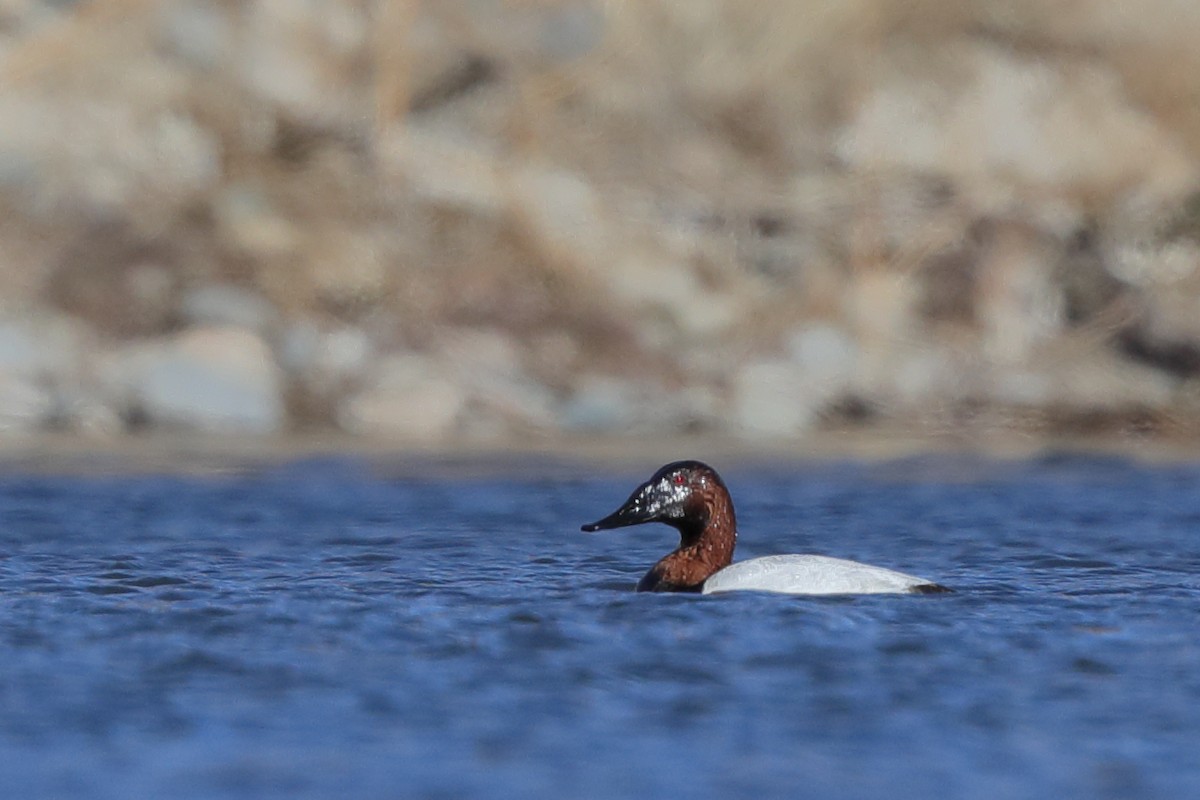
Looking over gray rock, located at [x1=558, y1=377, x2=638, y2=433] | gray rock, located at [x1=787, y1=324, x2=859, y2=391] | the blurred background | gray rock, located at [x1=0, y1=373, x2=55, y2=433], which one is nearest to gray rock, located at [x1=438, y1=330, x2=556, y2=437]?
the blurred background

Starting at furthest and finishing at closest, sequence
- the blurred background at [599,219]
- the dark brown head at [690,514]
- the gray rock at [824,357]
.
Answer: the gray rock at [824,357]
the blurred background at [599,219]
the dark brown head at [690,514]

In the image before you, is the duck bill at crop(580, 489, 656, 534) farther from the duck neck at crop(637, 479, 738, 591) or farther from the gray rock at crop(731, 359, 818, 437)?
the gray rock at crop(731, 359, 818, 437)

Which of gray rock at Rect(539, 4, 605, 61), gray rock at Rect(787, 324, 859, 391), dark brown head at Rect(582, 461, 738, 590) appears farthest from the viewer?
gray rock at Rect(539, 4, 605, 61)

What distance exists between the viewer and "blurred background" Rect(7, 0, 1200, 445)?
2202 cm

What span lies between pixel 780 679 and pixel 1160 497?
8.94m

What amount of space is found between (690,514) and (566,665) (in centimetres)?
245

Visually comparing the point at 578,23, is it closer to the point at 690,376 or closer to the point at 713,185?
the point at 713,185

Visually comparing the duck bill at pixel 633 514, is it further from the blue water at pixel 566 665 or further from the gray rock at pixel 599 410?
the gray rock at pixel 599 410

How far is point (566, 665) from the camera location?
8648 millimetres

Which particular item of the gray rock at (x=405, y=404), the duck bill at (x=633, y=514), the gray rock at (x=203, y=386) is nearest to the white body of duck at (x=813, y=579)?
the duck bill at (x=633, y=514)

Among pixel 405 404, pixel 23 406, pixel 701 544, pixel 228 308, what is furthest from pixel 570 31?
pixel 701 544

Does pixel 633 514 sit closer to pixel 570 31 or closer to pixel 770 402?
pixel 770 402

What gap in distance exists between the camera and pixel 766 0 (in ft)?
93.5

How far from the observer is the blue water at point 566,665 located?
6844 millimetres
